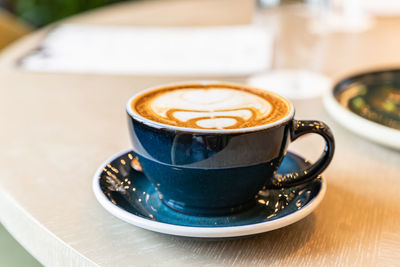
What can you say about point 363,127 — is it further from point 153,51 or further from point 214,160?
point 153,51

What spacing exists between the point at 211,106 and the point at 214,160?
0.06 meters

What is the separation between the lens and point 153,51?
3.10ft

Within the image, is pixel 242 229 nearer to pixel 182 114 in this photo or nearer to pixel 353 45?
pixel 182 114

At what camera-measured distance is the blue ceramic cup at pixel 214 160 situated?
381 mm

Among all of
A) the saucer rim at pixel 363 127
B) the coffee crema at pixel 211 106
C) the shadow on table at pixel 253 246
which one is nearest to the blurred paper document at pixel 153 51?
the saucer rim at pixel 363 127

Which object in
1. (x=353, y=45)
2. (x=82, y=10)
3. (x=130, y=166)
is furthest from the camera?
(x=82, y=10)

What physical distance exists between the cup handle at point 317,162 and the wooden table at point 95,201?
4 cm

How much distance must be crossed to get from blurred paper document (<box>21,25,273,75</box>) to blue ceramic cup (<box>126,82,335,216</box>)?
1.43ft

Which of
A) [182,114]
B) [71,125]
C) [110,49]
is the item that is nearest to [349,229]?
[182,114]

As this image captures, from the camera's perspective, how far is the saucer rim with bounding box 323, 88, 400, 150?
21.8 inches

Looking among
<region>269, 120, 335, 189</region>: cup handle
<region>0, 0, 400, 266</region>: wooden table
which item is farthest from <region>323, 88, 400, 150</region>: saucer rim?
<region>269, 120, 335, 189</region>: cup handle

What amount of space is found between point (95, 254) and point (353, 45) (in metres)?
0.84

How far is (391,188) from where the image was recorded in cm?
49

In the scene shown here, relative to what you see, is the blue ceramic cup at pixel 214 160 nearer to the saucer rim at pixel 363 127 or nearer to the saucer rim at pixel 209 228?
the saucer rim at pixel 209 228
